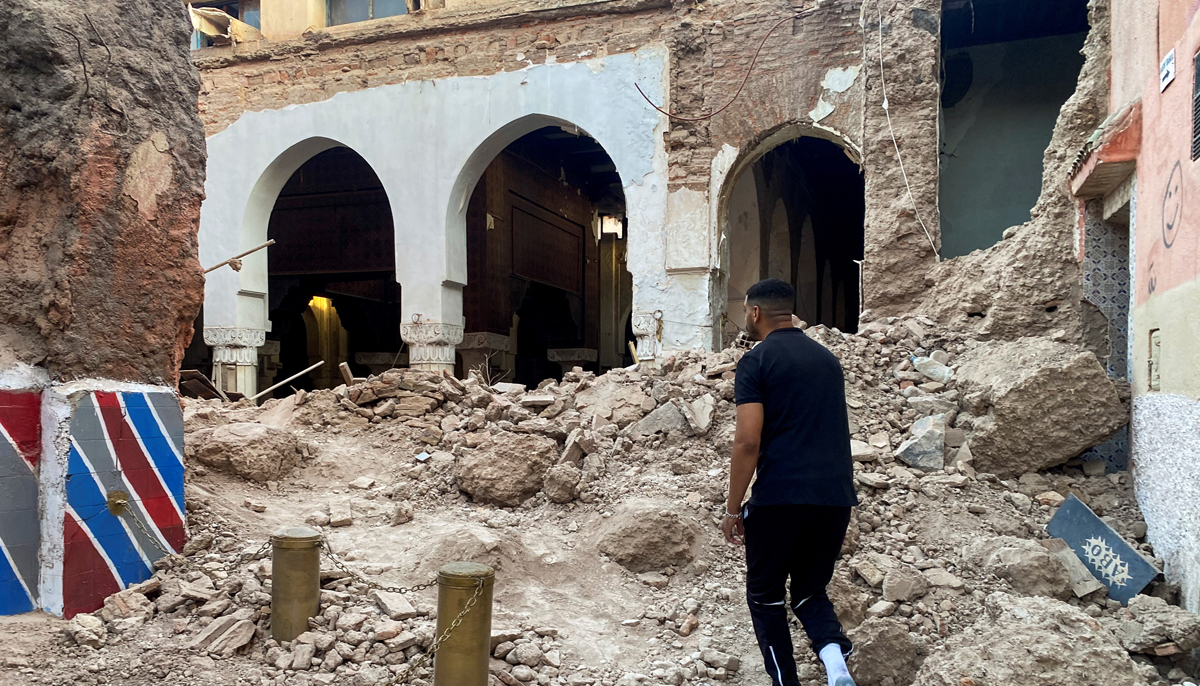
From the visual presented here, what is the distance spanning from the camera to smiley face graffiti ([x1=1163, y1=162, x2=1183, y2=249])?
3818 millimetres

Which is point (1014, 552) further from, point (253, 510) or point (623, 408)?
point (253, 510)

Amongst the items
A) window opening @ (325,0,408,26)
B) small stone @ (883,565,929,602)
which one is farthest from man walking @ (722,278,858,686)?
window opening @ (325,0,408,26)

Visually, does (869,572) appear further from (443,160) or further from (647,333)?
(443,160)

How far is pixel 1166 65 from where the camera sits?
Answer: 13.6 ft

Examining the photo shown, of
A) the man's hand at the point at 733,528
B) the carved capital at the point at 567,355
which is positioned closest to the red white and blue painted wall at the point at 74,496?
the man's hand at the point at 733,528

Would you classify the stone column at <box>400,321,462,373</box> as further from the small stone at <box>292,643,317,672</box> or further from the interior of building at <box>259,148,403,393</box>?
the small stone at <box>292,643,317,672</box>

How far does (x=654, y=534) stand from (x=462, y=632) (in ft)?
5.03

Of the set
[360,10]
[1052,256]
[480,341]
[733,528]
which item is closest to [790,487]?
[733,528]

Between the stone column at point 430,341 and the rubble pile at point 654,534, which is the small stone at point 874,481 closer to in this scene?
the rubble pile at point 654,534

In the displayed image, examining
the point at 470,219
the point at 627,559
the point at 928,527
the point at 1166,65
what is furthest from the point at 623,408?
the point at 470,219

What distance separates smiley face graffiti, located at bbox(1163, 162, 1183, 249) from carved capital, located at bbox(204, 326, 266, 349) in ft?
38.0

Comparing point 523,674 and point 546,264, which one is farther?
point 546,264

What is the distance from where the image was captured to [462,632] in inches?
120

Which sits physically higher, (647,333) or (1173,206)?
(1173,206)
